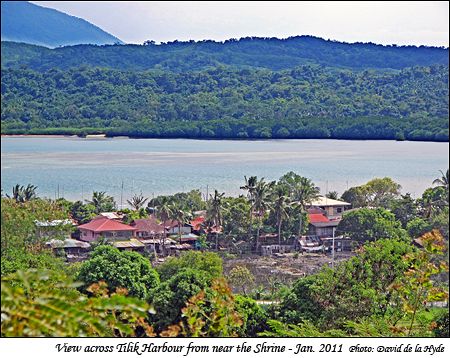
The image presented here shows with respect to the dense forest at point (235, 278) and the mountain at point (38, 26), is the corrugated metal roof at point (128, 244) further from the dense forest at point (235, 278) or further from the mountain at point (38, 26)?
the mountain at point (38, 26)

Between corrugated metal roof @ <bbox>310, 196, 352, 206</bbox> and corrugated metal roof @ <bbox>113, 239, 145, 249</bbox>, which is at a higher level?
corrugated metal roof @ <bbox>310, 196, 352, 206</bbox>

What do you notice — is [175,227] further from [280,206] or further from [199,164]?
[199,164]

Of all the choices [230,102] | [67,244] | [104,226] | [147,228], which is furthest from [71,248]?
[230,102]

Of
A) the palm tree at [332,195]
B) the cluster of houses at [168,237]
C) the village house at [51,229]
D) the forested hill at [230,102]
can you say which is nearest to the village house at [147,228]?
the cluster of houses at [168,237]

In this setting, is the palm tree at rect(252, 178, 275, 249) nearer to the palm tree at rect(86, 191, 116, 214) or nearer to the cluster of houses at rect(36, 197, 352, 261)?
the cluster of houses at rect(36, 197, 352, 261)

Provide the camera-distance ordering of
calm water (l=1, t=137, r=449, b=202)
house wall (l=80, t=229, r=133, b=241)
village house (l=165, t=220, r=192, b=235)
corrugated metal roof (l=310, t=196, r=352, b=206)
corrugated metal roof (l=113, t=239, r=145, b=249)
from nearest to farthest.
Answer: corrugated metal roof (l=113, t=239, r=145, b=249) < house wall (l=80, t=229, r=133, b=241) < village house (l=165, t=220, r=192, b=235) < corrugated metal roof (l=310, t=196, r=352, b=206) < calm water (l=1, t=137, r=449, b=202)

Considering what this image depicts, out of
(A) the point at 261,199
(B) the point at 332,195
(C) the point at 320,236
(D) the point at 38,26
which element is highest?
(D) the point at 38,26

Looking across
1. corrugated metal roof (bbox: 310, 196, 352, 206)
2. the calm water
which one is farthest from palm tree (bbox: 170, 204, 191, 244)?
the calm water
